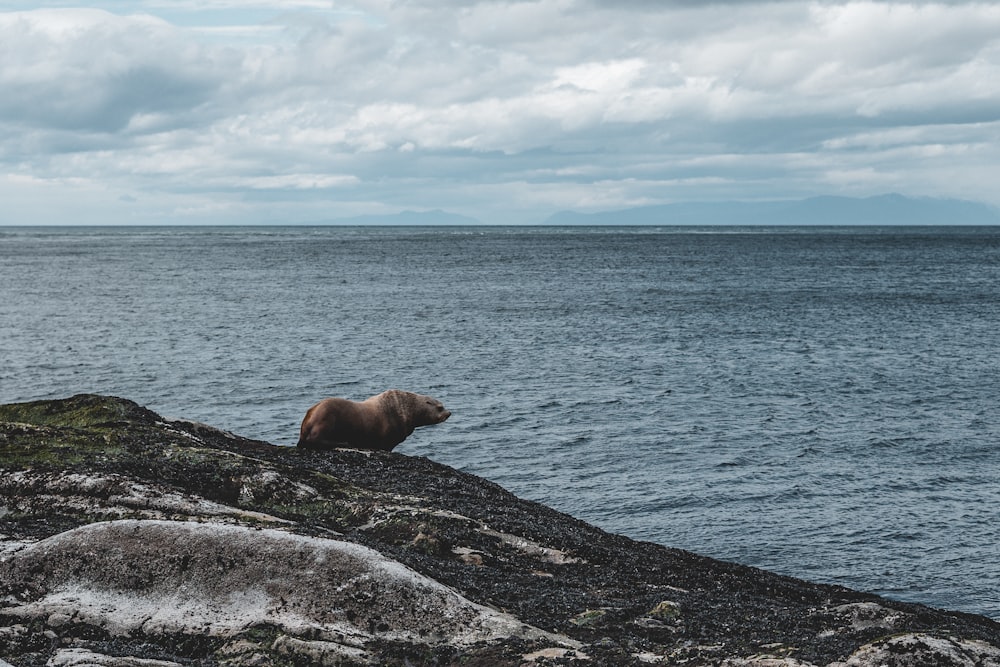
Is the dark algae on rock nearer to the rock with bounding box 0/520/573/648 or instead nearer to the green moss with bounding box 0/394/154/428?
the rock with bounding box 0/520/573/648

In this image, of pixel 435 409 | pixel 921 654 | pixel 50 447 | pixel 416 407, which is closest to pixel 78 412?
pixel 50 447

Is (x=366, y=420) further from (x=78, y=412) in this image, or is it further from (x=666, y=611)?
(x=666, y=611)

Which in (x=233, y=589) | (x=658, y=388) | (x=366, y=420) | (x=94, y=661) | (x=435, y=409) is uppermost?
(x=233, y=589)

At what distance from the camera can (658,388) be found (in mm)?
46531

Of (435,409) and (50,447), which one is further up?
(50,447)

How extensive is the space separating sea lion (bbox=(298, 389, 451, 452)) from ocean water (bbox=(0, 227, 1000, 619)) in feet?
16.8

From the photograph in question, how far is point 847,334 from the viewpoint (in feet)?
222

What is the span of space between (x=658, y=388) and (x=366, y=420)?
25161mm

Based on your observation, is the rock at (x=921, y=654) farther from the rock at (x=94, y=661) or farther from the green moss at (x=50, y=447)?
the green moss at (x=50, y=447)

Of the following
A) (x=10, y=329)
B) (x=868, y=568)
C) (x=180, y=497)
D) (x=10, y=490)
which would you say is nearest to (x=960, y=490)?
(x=868, y=568)

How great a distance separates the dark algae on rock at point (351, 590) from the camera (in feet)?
32.8

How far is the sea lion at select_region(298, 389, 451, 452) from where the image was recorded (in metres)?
22.2

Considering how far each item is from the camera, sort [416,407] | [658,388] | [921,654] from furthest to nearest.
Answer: [658,388] → [416,407] → [921,654]

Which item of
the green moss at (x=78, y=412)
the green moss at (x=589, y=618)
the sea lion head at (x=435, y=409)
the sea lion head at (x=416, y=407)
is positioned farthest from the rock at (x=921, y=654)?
the sea lion head at (x=435, y=409)
